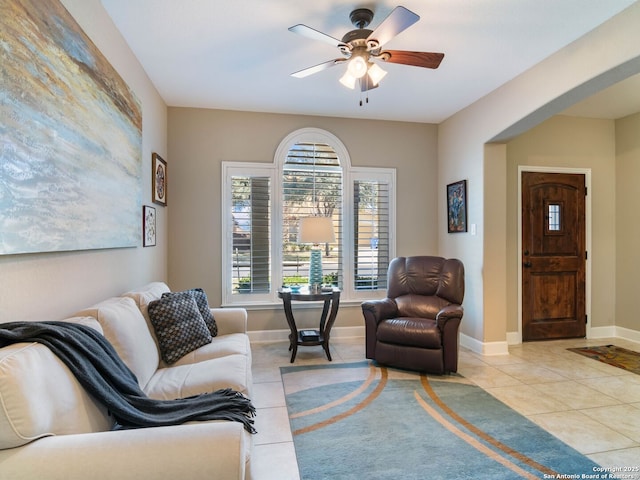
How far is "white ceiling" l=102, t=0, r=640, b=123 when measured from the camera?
2.25 meters

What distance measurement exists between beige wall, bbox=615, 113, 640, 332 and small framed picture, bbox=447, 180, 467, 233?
217cm

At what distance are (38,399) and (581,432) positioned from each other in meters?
2.83

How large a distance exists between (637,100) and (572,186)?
1.07 meters

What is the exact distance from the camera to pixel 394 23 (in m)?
1.94

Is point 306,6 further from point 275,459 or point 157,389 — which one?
point 275,459

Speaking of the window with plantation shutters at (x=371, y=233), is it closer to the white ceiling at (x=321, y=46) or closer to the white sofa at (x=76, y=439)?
the white ceiling at (x=321, y=46)

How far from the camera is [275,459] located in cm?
192

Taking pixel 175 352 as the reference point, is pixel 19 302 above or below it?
above

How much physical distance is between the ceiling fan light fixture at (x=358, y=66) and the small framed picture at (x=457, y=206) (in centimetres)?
223

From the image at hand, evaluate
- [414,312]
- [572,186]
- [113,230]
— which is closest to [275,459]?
[113,230]

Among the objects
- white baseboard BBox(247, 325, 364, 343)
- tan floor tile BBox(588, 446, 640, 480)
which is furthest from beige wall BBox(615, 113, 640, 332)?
white baseboard BBox(247, 325, 364, 343)

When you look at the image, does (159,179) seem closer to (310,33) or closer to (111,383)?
(310,33)

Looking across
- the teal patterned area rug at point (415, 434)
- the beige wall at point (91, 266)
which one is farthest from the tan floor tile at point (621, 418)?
the beige wall at point (91, 266)

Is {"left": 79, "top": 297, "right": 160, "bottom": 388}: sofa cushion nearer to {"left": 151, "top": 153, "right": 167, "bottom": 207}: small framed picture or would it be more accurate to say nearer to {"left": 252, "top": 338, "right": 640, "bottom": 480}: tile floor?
{"left": 252, "top": 338, "right": 640, "bottom": 480}: tile floor
